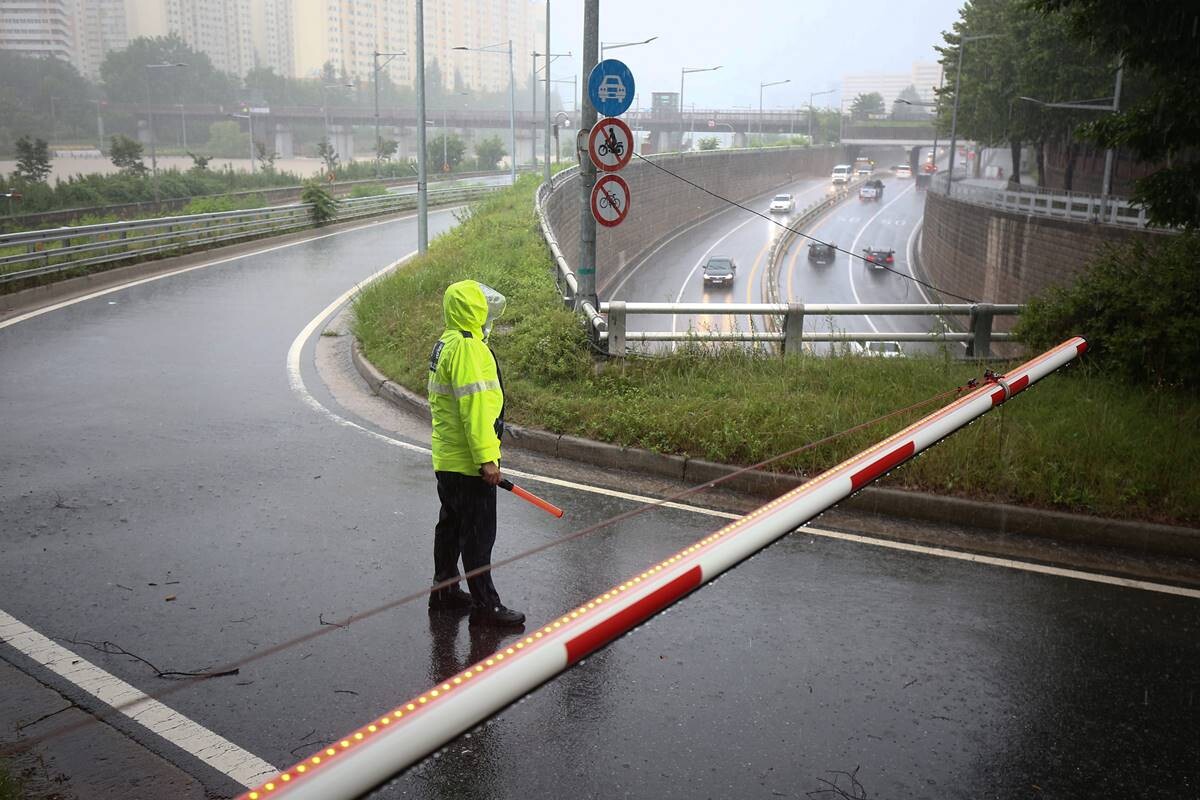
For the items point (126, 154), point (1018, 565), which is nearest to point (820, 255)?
point (126, 154)

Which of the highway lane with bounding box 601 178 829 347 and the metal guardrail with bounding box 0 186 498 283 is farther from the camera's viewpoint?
the highway lane with bounding box 601 178 829 347

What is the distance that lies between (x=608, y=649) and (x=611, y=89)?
6876mm

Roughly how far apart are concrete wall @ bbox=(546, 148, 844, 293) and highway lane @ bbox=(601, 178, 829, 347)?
947 millimetres

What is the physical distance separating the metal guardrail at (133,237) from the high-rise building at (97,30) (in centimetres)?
8657

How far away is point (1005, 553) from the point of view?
262 inches

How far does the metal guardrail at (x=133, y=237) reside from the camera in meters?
16.7

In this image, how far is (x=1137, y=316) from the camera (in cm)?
934

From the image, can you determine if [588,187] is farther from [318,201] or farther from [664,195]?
[664,195]

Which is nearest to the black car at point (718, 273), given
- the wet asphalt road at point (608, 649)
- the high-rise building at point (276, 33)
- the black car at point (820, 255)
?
the black car at point (820, 255)

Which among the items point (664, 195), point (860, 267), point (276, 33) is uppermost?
point (276, 33)

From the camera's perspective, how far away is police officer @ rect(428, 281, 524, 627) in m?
5.32

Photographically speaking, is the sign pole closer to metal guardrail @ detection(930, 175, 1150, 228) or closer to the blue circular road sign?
the blue circular road sign

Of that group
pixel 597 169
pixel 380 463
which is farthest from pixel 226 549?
pixel 597 169

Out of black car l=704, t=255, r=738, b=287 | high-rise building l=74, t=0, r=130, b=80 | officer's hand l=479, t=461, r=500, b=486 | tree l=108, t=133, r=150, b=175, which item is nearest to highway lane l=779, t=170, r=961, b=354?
black car l=704, t=255, r=738, b=287
